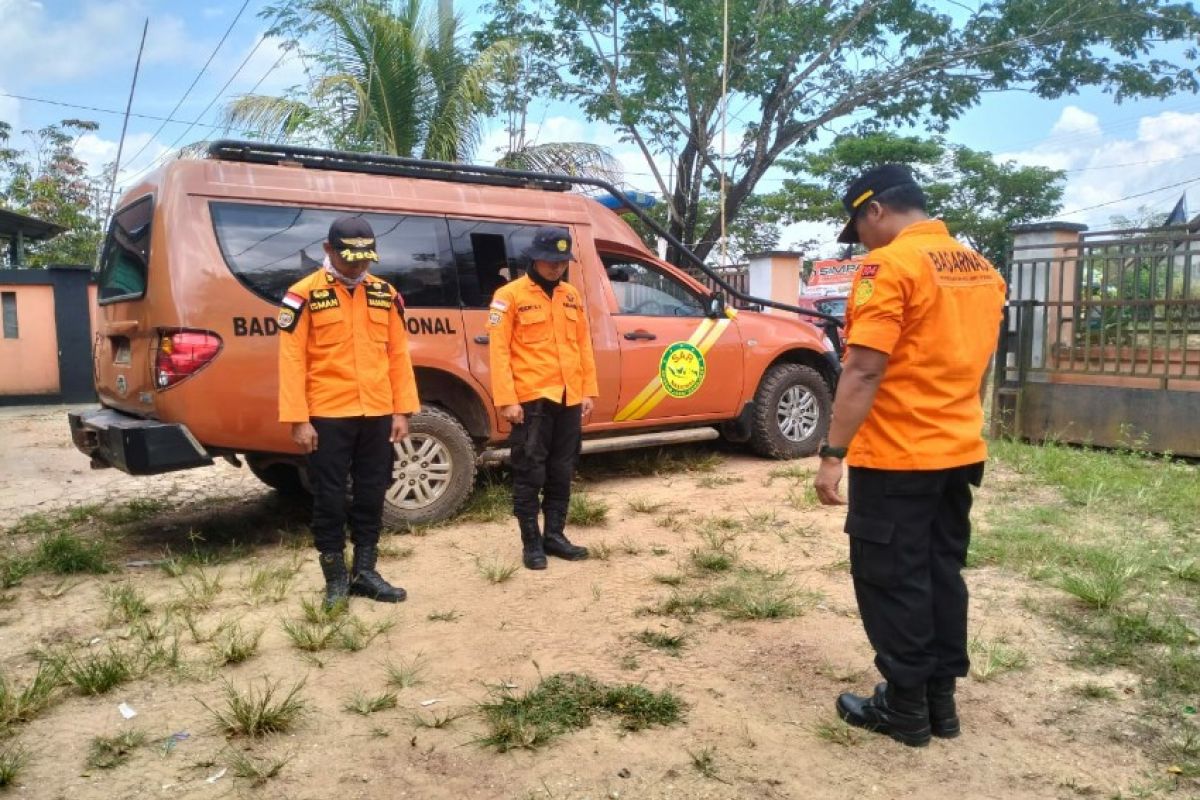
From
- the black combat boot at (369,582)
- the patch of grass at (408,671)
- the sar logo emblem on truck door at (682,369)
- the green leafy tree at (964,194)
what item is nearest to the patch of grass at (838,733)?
the patch of grass at (408,671)

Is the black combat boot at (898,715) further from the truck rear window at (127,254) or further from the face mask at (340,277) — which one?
the truck rear window at (127,254)

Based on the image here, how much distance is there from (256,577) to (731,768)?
8.76 feet

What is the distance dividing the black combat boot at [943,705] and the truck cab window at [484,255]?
11.4 feet

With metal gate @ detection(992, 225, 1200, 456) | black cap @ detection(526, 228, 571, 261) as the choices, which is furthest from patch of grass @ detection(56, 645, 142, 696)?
metal gate @ detection(992, 225, 1200, 456)

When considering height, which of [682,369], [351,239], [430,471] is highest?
[351,239]

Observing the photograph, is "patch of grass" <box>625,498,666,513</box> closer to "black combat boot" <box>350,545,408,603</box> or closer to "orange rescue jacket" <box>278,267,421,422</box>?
"black combat boot" <box>350,545,408,603</box>

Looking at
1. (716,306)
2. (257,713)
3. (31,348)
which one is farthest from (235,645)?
(31,348)

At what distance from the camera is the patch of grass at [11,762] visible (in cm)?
247

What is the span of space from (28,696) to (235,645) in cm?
65

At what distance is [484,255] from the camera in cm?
543

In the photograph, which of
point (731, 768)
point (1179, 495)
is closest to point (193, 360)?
point (731, 768)

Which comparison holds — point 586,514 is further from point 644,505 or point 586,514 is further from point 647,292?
point 647,292

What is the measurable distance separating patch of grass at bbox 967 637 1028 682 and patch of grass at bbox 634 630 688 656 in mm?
1035

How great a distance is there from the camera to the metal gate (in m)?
6.76
